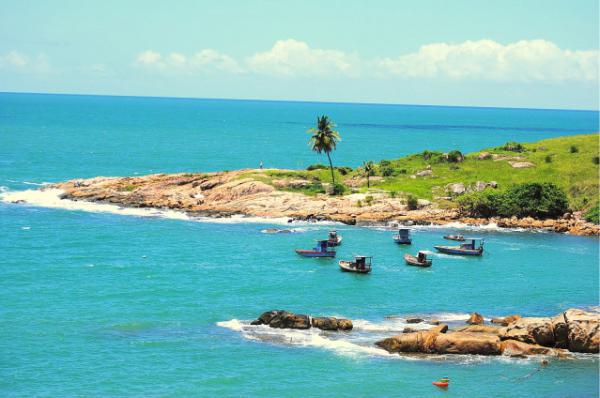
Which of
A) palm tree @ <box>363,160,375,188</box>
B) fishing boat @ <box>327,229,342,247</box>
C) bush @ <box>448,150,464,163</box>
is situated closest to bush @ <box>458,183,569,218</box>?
palm tree @ <box>363,160,375,188</box>

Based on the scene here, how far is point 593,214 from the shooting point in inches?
4658

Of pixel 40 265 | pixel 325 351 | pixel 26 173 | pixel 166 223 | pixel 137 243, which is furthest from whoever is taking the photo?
pixel 26 173

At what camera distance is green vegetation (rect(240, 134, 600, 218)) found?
12706 centimetres

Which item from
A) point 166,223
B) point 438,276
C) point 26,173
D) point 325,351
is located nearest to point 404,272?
point 438,276

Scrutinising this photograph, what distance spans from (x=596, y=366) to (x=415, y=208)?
210ft

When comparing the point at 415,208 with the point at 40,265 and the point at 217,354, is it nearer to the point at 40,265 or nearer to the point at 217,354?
the point at 40,265

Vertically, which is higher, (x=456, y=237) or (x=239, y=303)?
(x=456, y=237)

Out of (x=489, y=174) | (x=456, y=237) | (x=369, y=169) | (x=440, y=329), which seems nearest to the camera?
(x=440, y=329)

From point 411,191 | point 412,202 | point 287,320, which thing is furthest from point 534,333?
point 411,191

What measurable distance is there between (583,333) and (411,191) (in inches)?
2633

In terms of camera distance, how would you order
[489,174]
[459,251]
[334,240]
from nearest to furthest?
[459,251] < [334,240] < [489,174]

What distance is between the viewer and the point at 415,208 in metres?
123

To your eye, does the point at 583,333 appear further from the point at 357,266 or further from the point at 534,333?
the point at 357,266

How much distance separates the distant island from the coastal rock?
1932 inches
